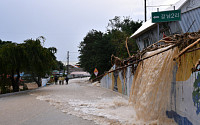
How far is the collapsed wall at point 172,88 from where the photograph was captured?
186 inches

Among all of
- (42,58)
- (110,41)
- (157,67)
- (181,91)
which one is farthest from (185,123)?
(110,41)

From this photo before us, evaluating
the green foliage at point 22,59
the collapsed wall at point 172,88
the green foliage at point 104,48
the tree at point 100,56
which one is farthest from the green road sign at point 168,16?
the tree at point 100,56

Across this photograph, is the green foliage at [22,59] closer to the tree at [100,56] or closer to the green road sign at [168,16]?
the green road sign at [168,16]

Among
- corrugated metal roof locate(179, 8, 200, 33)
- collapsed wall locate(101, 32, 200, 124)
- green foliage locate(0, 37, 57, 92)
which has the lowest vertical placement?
collapsed wall locate(101, 32, 200, 124)

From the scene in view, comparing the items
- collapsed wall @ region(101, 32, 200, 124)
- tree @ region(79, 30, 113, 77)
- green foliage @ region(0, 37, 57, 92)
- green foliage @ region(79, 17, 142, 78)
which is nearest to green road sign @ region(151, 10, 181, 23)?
collapsed wall @ region(101, 32, 200, 124)

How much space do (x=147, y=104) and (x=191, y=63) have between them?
2056 mm

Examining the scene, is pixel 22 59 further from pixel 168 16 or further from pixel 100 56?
pixel 100 56

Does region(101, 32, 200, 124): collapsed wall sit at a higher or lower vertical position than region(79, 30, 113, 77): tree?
lower

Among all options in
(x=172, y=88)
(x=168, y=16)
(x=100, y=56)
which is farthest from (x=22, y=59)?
(x=100, y=56)

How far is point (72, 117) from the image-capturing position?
25.6ft

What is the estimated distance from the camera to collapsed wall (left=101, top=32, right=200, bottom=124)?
4.73m

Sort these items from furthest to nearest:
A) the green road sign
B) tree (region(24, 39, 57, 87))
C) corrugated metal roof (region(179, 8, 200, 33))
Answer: tree (region(24, 39, 57, 87)) → corrugated metal roof (region(179, 8, 200, 33)) → the green road sign

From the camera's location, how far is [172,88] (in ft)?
18.8

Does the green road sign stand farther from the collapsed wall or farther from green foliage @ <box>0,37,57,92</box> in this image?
green foliage @ <box>0,37,57,92</box>
